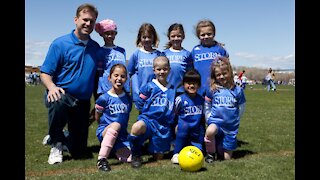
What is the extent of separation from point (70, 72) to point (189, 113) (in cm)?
202

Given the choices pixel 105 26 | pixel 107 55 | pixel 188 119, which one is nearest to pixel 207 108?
pixel 188 119

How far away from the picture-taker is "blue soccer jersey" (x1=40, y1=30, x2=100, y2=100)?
19.3 ft

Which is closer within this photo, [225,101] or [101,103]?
[101,103]

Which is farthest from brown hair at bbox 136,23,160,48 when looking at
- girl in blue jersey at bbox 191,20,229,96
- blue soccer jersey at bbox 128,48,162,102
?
girl in blue jersey at bbox 191,20,229,96

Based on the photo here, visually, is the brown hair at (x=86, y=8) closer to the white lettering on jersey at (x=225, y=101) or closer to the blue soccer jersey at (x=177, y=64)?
the blue soccer jersey at (x=177, y=64)

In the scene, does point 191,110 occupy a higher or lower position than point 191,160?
higher

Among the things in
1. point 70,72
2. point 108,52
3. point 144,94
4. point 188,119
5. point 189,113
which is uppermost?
point 108,52

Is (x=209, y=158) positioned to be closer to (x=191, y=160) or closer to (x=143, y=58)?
(x=191, y=160)

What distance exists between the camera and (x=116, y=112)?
19.5 ft

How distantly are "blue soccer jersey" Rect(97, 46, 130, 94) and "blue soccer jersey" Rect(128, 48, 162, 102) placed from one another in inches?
7.2

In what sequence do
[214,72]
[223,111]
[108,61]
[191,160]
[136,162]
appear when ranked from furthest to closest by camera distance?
[108,61], [214,72], [223,111], [136,162], [191,160]

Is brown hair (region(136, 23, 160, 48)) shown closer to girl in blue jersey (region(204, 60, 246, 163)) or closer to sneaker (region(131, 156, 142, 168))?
girl in blue jersey (region(204, 60, 246, 163))

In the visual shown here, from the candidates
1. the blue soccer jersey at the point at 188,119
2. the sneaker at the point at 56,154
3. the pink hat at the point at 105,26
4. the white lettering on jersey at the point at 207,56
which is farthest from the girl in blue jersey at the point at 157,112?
the sneaker at the point at 56,154
